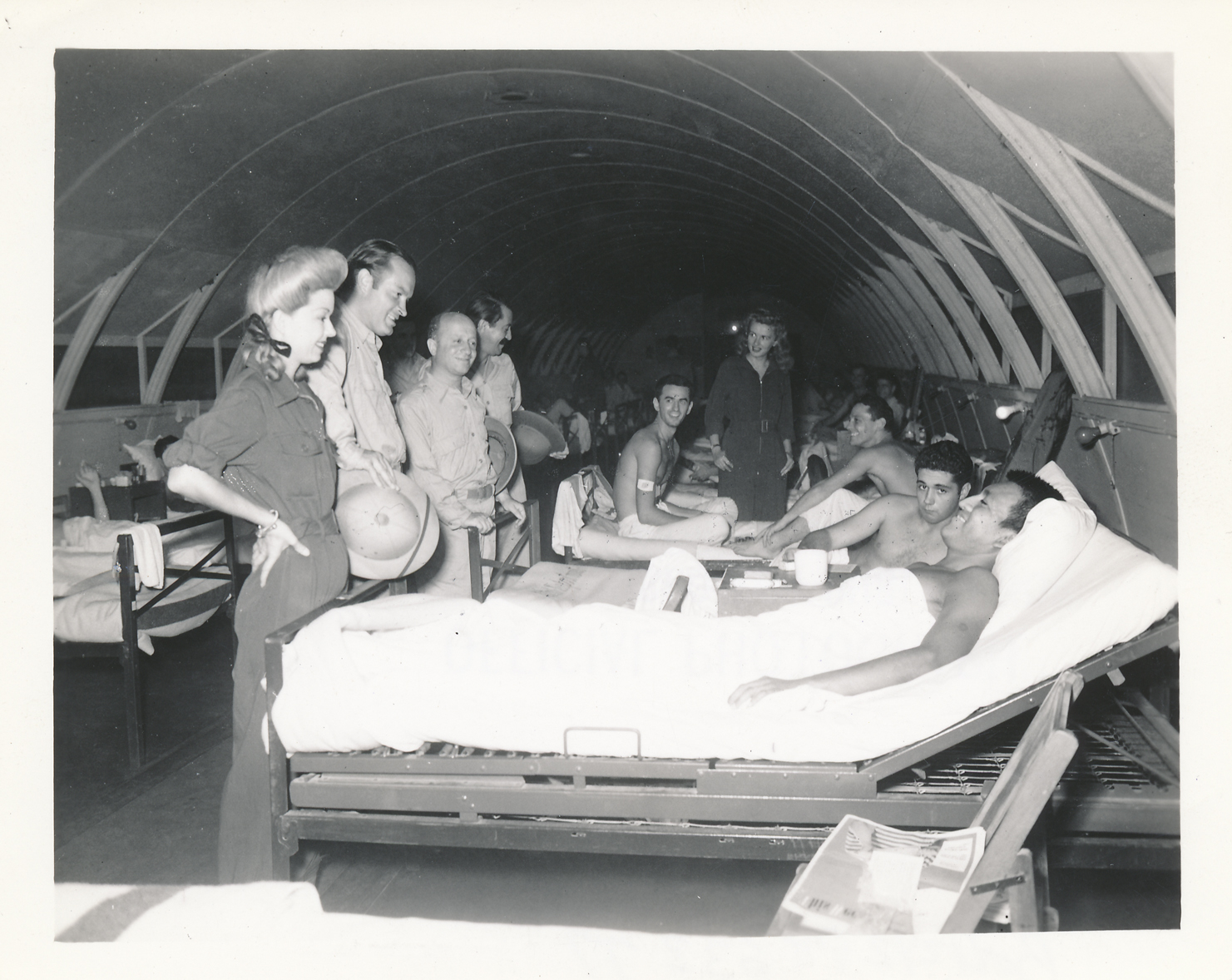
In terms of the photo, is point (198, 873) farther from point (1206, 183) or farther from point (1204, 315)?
point (1206, 183)

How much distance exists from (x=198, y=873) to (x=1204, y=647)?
3.47m

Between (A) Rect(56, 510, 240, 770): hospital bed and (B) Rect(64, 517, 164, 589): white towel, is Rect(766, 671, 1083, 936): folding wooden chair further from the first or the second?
(B) Rect(64, 517, 164, 589): white towel

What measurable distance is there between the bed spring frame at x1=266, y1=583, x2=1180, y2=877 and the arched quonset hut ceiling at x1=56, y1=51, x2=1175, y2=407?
2046 millimetres

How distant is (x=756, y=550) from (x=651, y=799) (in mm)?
2671

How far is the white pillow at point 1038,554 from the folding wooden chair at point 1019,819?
2.55 ft

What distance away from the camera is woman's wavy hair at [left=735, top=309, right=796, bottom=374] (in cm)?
684

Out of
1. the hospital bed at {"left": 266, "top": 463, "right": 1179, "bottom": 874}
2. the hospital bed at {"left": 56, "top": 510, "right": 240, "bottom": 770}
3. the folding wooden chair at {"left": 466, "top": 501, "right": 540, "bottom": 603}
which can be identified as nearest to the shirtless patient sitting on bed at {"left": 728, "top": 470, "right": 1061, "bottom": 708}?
the hospital bed at {"left": 266, "top": 463, "right": 1179, "bottom": 874}

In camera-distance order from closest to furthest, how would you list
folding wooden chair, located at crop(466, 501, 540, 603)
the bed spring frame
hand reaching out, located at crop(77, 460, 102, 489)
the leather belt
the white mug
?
the bed spring frame → the leather belt → the white mug → folding wooden chair, located at crop(466, 501, 540, 603) → hand reaching out, located at crop(77, 460, 102, 489)

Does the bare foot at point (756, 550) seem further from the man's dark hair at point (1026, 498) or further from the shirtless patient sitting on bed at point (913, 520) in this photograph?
the man's dark hair at point (1026, 498)

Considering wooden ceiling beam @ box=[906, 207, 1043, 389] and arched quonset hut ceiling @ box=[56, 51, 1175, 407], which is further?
wooden ceiling beam @ box=[906, 207, 1043, 389]

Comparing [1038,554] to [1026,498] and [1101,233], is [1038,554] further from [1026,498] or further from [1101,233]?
[1101,233]

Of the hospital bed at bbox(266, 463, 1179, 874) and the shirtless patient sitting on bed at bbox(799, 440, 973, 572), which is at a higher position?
the shirtless patient sitting on bed at bbox(799, 440, 973, 572)

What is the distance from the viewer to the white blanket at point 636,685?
2.87m

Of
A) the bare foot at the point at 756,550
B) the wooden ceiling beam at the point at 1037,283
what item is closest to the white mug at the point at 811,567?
the bare foot at the point at 756,550
